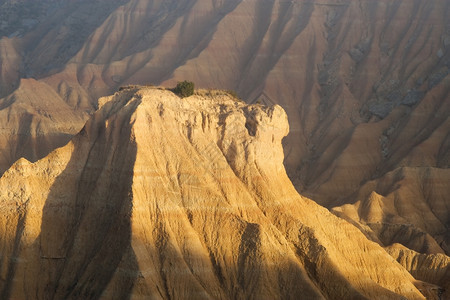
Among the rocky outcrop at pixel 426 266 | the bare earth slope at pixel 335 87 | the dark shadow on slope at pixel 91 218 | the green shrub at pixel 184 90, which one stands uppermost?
the green shrub at pixel 184 90

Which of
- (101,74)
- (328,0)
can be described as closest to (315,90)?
(328,0)

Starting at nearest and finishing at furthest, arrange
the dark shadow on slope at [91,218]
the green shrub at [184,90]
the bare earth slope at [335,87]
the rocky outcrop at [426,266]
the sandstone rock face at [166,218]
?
the dark shadow on slope at [91,218] → the sandstone rock face at [166,218] → the green shrub at [184,90] → the rocky outcrop at [426,266] → the bare earth slope at [335,87]

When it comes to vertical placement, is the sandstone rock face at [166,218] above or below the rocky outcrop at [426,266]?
above

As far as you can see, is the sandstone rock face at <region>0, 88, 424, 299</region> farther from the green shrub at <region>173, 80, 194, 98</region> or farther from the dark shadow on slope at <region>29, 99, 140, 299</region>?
the green shrub at <region>173, 80, 194, 98</region>

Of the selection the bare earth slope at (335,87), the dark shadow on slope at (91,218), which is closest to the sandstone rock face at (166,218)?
the dark shadow on slope at (91,218)

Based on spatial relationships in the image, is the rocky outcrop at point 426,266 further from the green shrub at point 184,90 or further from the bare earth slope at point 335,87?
the bare earth slope at point 335,87

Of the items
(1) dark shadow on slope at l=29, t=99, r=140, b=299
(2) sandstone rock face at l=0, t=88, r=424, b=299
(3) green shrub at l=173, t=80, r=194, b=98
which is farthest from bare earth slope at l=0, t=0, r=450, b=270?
(1) dark shadow on slope at l=29, t=99, r=140, b=299
